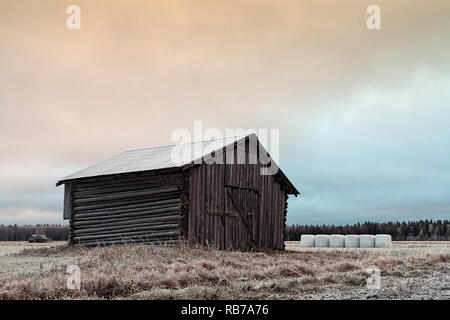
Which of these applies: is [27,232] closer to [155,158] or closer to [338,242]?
[338,242]

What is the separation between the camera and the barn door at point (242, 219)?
27141 mm

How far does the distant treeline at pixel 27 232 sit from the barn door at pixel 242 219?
1904 inches

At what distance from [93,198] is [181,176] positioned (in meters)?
6.71

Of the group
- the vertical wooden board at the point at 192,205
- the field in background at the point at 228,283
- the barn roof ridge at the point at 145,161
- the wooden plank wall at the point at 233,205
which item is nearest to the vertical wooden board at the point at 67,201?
the barn roof ridge at the point at 145,161

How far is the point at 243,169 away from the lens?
2833cm

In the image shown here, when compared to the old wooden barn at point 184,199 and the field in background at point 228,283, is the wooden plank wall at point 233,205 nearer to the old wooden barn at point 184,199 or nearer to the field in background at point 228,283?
the old wooden barn at point 184,199

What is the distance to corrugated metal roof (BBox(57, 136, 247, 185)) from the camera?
86.5ft

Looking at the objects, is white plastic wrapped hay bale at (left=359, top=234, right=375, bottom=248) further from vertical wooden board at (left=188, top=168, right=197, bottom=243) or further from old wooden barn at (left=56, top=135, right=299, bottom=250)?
vertical wooden board at (left=188, top=168, right=197, bottom=243)

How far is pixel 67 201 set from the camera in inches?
1236

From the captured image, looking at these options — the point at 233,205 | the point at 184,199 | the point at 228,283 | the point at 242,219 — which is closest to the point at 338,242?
the point at 242,219
